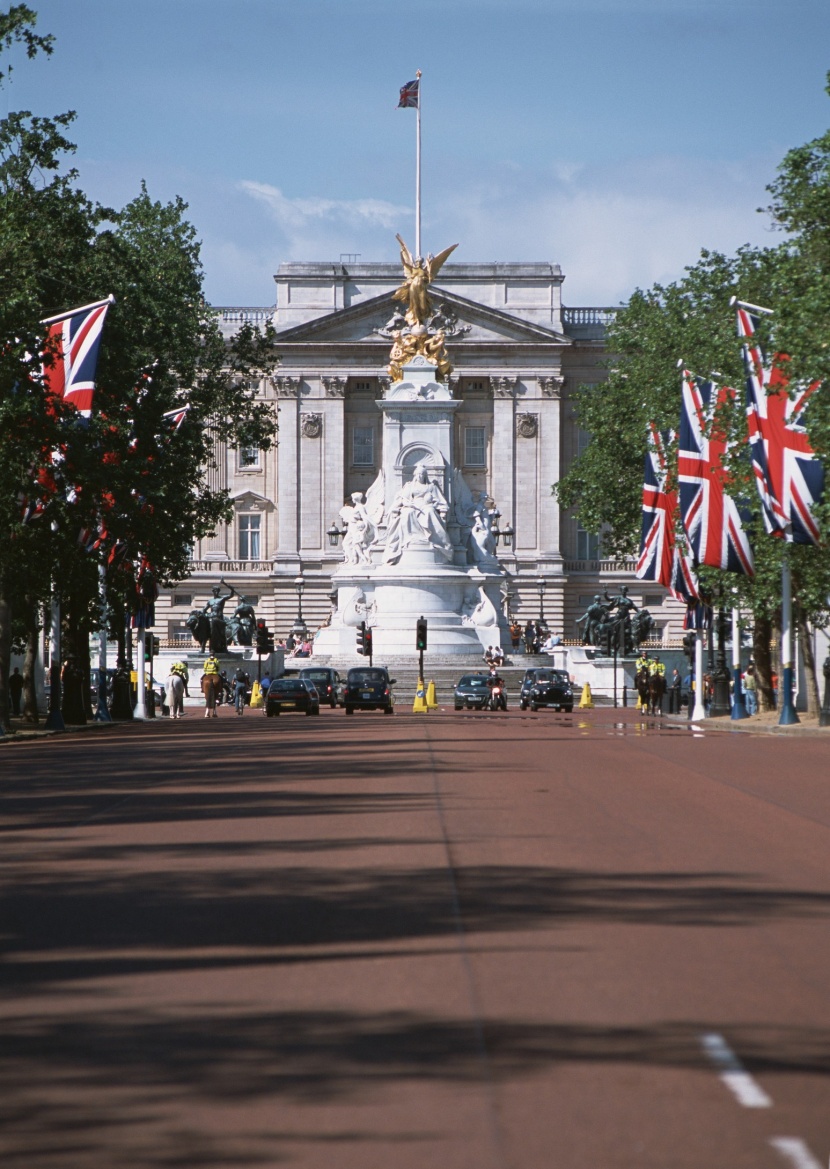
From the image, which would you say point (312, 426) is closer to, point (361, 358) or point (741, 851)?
point (361, 358)

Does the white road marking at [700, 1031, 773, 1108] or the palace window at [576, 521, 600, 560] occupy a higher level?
the palace window at [576, 521, 600, 560]

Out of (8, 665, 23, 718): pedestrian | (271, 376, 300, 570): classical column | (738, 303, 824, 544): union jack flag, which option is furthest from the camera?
(271, 376, 300, 570): classical column

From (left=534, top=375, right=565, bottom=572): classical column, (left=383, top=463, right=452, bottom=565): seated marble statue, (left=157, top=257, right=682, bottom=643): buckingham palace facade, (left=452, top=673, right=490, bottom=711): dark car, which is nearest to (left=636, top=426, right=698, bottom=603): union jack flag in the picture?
(left=452, top=673, right=490, bottom=711): dark car

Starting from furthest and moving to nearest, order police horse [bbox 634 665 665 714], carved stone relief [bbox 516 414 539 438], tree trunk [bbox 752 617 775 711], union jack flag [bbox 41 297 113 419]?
carved stone relief [bbox 516 414 539 438] < police horse [bbox 634 665 665 714] < tree trunk [bbox 752 617 775 711] < union jack flag [bbox 41 297 113 419]

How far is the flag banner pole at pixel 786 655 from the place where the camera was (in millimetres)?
45000

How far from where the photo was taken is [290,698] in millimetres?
59969

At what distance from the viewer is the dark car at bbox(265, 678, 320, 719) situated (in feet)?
196

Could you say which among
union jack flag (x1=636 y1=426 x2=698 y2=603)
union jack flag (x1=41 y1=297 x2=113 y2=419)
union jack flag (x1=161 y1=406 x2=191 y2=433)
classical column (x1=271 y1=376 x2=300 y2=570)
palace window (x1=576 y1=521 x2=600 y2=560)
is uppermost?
classical column (x1=271 y1=376 x2=300 y2=570)

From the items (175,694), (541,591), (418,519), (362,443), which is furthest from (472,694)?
(362,443)

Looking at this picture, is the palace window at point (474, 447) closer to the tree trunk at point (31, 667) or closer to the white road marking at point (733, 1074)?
the tree trunk at point (31, 667)

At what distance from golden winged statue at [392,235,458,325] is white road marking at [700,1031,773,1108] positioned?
79.4 m

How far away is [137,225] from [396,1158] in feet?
182

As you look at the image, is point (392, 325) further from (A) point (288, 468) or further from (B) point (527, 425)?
(A) point (288, 468)

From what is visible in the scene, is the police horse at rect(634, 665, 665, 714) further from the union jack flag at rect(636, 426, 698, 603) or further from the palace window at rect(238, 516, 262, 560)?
the palace window at rect(238, 516, 262, 560)
